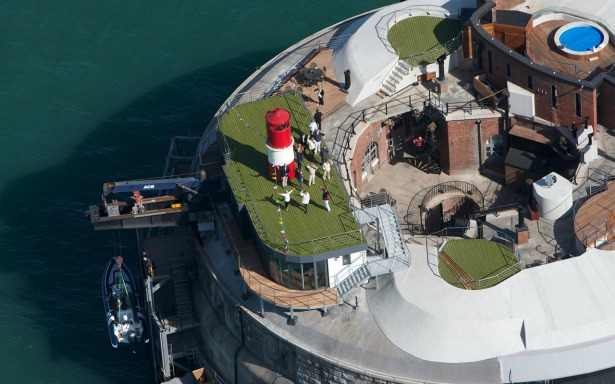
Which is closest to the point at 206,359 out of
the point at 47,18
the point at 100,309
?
the point at 100,309

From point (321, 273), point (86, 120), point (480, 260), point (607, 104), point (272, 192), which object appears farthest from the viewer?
point (86, 120)

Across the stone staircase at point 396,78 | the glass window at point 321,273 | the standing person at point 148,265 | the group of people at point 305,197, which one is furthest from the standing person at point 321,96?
the glass window at point 321,273

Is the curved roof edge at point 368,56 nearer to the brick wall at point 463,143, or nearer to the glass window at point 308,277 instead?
the brick wall at point 463,143

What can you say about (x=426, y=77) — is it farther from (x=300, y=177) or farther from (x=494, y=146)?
(x=300, y=177)

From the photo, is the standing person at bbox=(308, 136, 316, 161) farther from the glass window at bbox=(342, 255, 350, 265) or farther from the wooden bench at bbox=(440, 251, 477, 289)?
the wooden bench at bbox=(440, 251, 477, 289)

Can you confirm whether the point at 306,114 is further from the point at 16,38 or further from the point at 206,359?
the point at 16,38

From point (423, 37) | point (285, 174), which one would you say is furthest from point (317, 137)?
point (423, 37)

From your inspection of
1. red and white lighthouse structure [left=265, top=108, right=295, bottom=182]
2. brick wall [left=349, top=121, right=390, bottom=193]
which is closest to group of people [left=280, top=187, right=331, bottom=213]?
red and white lighthouse structure [left=265, top=108, right=295, bottom=182]
